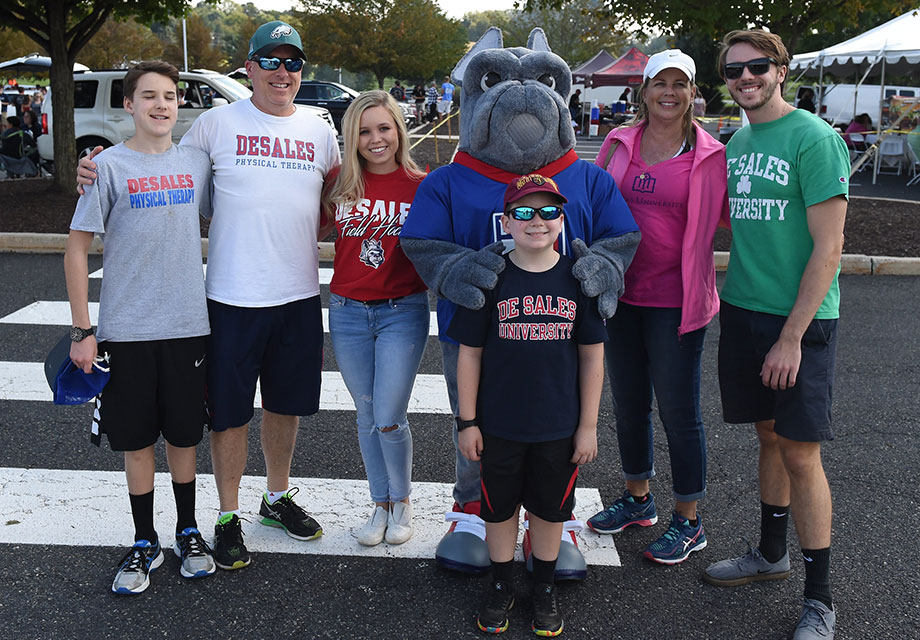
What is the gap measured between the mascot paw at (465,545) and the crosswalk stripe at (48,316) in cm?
316

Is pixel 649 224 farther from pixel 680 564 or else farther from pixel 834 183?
pixel 680 564

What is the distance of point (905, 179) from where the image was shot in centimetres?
1633

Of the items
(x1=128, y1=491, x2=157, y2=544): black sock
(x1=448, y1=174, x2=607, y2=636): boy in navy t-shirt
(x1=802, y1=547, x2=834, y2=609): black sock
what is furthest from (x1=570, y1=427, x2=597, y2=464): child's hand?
(x1=128, y1=491, x2=157, y2=544): black sock

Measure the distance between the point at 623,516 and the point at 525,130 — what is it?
177 cm

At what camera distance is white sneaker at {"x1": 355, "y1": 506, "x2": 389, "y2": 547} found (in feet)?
11.8

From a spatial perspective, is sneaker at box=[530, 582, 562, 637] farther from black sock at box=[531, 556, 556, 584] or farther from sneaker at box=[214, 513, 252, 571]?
sneaker at box=[214, 513, 252, 571]

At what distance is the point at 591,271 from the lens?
2893 millimetres

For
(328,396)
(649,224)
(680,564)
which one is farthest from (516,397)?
(328,396)

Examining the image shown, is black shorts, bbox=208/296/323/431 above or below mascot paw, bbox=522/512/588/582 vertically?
above

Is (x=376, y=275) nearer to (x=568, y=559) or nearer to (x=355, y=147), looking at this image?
(x=355, y=147)

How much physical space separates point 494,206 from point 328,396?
260cm

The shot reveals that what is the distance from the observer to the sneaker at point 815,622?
9.53 feet

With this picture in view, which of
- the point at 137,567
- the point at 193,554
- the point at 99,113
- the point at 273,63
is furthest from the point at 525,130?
the point at 99,113

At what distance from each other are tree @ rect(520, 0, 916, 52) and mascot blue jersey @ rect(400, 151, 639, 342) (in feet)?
25.3
